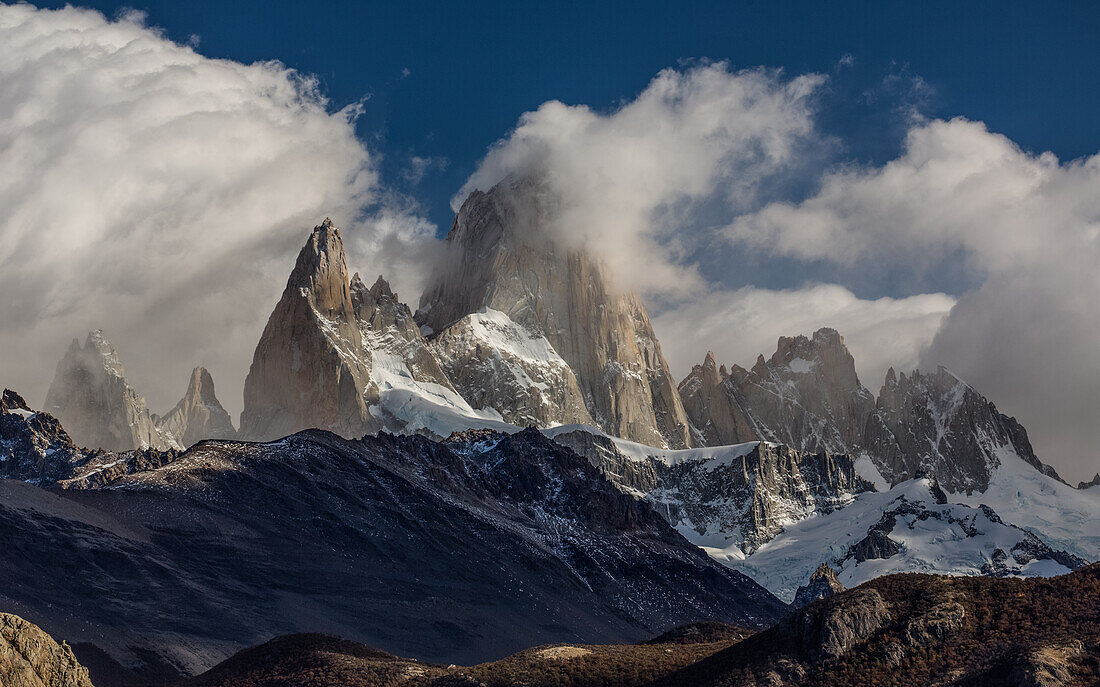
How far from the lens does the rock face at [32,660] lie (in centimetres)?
6134

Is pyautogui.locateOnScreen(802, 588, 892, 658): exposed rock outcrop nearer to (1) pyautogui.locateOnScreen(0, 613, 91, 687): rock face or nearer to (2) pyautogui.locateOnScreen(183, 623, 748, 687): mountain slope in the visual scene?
(2) pyautogui.locateOnScreen(183, 623, 748, 687): mountain slope

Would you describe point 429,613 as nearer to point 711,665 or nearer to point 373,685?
point 373,685

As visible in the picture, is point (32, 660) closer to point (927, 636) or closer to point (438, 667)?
point (438, 667)

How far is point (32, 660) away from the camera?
62.4 m

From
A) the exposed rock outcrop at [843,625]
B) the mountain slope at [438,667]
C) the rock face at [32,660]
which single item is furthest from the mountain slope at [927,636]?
the rock face at [32,660]

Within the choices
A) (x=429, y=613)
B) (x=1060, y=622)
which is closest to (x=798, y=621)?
(x=1060, y=622)

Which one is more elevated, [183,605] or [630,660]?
[183,605]

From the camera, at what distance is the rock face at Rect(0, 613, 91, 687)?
61.3m

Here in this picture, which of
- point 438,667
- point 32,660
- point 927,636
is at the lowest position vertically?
point 927,636

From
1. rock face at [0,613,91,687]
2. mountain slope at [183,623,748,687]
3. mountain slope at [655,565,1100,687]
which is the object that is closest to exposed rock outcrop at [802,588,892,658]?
mountain slope at [655,565,1100,687]

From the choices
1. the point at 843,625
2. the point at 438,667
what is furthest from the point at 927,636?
the point at 438,667

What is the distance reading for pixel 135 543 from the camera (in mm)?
173875

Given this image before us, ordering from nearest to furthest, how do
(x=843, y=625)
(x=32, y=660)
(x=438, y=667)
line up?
1. (x=32, y=660)
2. (x=843, y=625)
3. (x=438, y=667)

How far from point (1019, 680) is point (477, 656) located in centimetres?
12137
